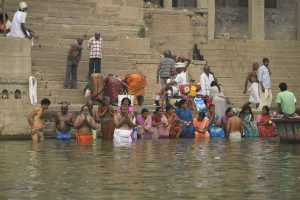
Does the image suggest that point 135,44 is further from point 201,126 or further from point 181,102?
point 201,126

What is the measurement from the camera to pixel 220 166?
627 inches

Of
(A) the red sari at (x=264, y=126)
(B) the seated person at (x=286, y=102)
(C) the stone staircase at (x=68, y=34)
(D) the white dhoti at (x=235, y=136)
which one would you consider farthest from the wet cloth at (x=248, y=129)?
(C) the stone staircase at (x=68, y=34)

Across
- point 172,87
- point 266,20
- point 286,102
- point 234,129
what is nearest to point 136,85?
point 172,87

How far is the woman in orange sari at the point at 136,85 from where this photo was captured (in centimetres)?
2491

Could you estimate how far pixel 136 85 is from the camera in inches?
984

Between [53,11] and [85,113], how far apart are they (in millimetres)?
8292

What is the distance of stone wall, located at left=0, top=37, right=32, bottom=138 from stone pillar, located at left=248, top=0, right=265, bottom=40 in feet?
64.7

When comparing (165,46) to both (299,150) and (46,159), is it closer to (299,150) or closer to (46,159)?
(299,150)

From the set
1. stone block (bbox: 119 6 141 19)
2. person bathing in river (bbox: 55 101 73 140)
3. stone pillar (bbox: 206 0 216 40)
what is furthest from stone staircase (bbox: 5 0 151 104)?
stone pillar (bbox: 206 0 216 40)

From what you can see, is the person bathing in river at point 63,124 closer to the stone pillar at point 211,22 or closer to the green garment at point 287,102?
the green garment at point 287,102

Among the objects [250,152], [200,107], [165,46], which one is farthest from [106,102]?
[165,46]

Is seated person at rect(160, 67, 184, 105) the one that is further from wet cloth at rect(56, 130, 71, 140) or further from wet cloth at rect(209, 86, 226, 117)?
wet cloth at rect(56, 130, 71, 140)

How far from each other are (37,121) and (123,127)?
168 centimetres

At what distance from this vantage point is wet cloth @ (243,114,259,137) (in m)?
24.0
